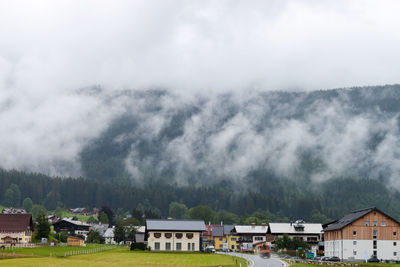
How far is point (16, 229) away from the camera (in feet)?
474

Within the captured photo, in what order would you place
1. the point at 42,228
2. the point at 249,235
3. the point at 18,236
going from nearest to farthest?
the point at 18,236
the point at 42,228
the point at 249,235

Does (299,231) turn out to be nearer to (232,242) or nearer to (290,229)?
(290,229)

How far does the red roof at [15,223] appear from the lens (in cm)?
14488

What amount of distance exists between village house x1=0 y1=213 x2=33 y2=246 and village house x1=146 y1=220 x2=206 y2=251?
111 ft

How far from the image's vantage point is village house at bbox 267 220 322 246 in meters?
168

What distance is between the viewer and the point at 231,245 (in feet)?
649

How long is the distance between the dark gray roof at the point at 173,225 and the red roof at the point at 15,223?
1417 inches

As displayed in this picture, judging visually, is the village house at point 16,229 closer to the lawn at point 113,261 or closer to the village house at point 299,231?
the lawn at point 113,261

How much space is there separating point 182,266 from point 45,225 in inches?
3106

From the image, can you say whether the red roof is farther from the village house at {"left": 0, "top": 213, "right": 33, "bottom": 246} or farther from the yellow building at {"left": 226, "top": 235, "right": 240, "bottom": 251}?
the yellow building at {"left": 226, "top": 235, "right": 240, "bottom": 251}

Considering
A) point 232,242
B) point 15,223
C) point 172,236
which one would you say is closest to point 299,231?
point 232,242

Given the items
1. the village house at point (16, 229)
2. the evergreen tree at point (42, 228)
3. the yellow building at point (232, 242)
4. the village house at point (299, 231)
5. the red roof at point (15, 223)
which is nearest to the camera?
the village house at point (16, 229)

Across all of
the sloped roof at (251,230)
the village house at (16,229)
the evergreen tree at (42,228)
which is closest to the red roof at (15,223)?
the village house at (16,229)

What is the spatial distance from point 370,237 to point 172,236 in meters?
46.0
